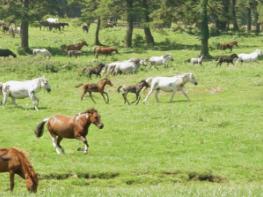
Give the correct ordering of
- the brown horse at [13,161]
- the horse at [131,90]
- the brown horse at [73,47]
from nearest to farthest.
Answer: the brown horse at [13,161]
the horse at [131,90]
the brown horse at [73,47]

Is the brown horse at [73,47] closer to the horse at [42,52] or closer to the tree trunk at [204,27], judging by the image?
the horse at [42,52]

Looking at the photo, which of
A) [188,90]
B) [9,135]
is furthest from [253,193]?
[188,90]

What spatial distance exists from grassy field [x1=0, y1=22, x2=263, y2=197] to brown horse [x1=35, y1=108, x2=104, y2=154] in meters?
0.66

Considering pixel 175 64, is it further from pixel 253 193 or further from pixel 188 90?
pixel 253 193

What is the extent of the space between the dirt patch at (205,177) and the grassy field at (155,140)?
4 cm

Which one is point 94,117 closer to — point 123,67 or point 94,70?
point 94,70

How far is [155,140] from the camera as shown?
2739 centimetres

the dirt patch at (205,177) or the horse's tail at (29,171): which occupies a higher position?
the horse's tail at (29,171)

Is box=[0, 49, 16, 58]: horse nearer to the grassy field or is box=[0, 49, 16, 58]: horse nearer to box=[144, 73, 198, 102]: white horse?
the grassy field

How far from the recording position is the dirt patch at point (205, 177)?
2185cm

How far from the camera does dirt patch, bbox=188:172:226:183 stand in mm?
21848

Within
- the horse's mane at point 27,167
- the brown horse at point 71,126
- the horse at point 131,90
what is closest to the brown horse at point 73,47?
the horse at point 131,90

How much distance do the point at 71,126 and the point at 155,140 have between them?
4569 millimetres

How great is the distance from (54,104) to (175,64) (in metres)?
20.4
